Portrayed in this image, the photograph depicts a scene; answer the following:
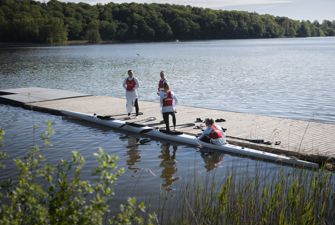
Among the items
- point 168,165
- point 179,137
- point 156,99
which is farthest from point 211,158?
point 156,99

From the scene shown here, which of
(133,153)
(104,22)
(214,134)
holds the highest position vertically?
(104,22)

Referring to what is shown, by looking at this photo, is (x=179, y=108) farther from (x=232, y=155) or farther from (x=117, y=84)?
(x=117, y=84)

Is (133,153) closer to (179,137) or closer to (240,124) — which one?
(179,137)

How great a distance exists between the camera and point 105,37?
158m

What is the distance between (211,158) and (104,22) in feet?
492

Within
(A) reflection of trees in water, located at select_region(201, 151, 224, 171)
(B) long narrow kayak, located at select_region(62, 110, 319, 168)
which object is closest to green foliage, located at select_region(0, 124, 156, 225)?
(B) long narrow kayak, located at select_region(62, 110, 319, 168)

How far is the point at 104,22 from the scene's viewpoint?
515 ft

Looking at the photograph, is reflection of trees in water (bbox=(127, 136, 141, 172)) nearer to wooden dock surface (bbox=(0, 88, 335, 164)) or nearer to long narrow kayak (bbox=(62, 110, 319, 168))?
long narrow kayak (bbox=(62, 110, 319, 168))

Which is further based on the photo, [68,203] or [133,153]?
[133,153]

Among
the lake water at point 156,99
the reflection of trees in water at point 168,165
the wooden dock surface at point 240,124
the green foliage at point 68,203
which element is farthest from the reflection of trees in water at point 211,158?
the green foliage at point 68,203

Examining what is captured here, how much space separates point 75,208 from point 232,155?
872 cm

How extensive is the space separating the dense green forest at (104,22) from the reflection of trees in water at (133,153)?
398ft

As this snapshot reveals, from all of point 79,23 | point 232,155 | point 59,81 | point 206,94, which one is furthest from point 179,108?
point 79,23

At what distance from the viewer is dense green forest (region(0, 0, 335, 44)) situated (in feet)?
429
